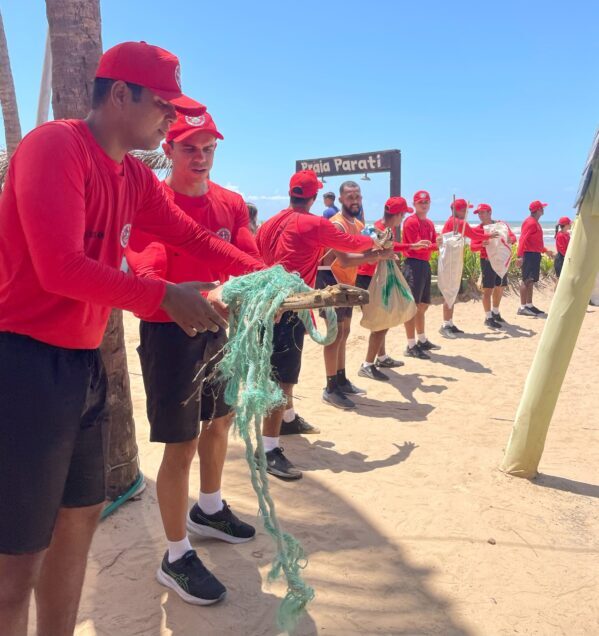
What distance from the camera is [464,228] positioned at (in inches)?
334

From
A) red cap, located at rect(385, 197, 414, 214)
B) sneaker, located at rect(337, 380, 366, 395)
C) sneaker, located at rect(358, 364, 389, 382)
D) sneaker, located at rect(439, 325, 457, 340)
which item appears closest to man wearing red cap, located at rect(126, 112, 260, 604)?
sneaker, located at rect(337, 380, 366, 395)

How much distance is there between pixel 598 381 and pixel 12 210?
6.97 m

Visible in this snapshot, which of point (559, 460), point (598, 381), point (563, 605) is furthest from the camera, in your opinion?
point (598, 381)

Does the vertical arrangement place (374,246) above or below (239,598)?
above

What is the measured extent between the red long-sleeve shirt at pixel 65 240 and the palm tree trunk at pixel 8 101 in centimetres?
581

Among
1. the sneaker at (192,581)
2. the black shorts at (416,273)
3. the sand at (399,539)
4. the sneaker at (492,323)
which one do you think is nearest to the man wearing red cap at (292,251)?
the sand at (399,539)

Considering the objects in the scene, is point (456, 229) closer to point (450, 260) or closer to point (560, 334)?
point (450, 260)

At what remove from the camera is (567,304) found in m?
3.88

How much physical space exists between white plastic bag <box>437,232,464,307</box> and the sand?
3.10m

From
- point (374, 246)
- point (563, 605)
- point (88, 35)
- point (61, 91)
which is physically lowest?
point (563, 605)

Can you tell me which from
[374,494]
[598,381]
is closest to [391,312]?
[374,494]

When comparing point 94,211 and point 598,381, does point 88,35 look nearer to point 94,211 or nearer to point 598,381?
point 94,211

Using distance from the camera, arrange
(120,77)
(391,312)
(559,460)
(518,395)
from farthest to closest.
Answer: (518,395)
(391,312)
(559,460)
(120,77)

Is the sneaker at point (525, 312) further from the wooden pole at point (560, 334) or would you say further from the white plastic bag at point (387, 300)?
the wooden pole at point (560, 334)
